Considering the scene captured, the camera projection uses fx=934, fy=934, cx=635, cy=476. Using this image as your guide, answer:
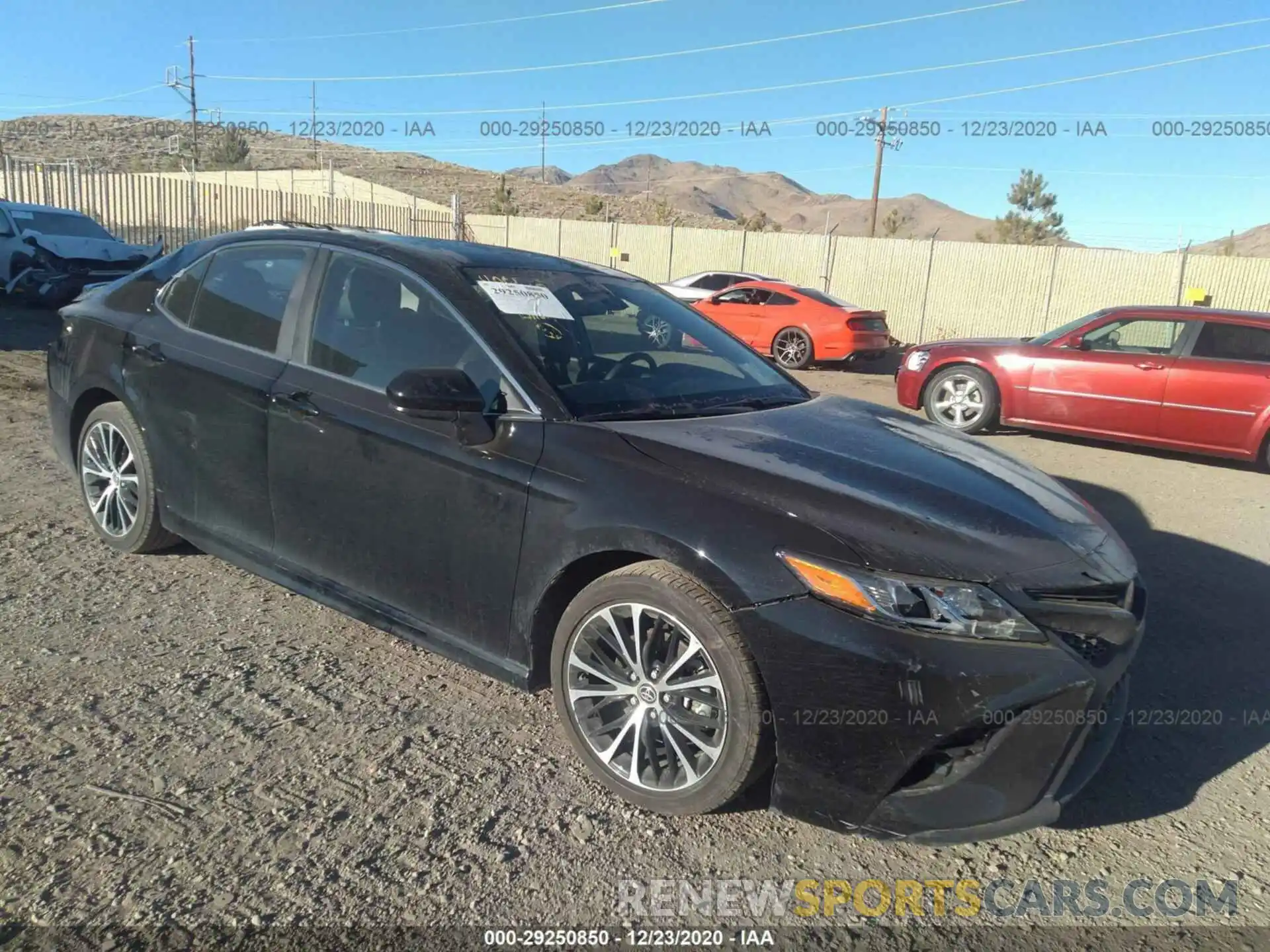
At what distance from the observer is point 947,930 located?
2.43m

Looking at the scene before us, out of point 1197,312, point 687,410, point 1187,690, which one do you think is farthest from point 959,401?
point 687,410

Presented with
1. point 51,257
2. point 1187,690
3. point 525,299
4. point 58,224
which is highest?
point 58,224

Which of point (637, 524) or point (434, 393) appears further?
point (434, 393)

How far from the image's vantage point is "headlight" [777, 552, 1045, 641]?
2479 millimetres

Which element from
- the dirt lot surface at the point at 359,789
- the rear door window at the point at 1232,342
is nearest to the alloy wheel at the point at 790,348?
the rear door window at the point at 1232,342

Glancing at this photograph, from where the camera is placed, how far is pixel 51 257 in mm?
13617

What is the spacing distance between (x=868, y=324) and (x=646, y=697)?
13.7 m

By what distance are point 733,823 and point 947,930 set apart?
25.9 inches

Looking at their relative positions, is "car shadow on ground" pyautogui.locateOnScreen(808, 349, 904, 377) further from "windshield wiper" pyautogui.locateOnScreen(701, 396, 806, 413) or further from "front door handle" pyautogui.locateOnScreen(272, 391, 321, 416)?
"front door handle" pyautogui.locateOnScreen(272, 391, 321, 416)

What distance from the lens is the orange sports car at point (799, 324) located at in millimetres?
15383

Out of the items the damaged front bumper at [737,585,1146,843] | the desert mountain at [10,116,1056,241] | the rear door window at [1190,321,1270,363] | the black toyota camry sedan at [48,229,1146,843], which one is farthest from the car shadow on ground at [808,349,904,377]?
the desert mountain at [10,116,1056,241]

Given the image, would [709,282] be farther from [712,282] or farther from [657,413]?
[657,413]

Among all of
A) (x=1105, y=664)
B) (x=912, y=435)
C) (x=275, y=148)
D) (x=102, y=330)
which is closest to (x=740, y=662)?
(x=1105, y=664)

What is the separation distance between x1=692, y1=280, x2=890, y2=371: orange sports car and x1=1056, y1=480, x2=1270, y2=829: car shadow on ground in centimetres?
999
